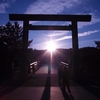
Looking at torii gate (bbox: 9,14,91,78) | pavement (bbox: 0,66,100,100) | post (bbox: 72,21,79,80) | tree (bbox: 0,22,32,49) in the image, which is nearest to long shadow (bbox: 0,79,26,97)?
pavement (bbox: 0,66,100,100)

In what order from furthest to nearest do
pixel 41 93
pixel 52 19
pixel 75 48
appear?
pixel 75 48 → pixel 52 19 → pixel 41 93

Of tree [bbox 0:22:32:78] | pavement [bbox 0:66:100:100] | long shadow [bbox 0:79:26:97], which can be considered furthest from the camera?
tree [bbox 0:22:32:78]

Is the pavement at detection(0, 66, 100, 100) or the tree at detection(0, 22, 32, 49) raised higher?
the tree at detection(0, 22, 32, 49)

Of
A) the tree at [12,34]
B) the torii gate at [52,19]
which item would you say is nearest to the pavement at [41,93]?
the torii gate at [52,19]

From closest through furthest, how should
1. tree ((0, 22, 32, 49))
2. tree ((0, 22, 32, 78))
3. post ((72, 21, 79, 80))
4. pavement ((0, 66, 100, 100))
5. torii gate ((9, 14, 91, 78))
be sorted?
pavement ((0, 66, 100, 100)) → torii gate ((9, 14, 91, 78)) → post ((72, 21, 79, 80)) → tree ((0, 22, 32, 78)) → tree ((0, 22, 32, 49))

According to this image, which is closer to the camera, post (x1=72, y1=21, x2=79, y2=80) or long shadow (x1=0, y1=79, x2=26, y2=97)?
long shadow (x1=0, y1=79, x2=26, y2=97)

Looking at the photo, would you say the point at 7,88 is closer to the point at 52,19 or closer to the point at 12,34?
the point at 52,19

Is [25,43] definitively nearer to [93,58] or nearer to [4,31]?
[93,58]

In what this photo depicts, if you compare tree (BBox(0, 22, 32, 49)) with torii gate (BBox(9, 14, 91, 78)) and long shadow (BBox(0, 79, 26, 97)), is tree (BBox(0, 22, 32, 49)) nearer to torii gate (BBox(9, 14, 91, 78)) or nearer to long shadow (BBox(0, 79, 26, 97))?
torii gate (BBox(9, 14, 91, 78))

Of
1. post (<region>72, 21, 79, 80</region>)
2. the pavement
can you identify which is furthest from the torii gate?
the pavement

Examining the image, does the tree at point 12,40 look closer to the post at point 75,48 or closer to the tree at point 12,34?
the tree at point 12,34

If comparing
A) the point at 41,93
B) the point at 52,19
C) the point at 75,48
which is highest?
the point at 52,19

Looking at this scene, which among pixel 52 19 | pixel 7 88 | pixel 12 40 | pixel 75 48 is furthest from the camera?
pixel 12 40

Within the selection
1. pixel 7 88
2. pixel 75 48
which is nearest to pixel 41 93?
pixel 7 88
